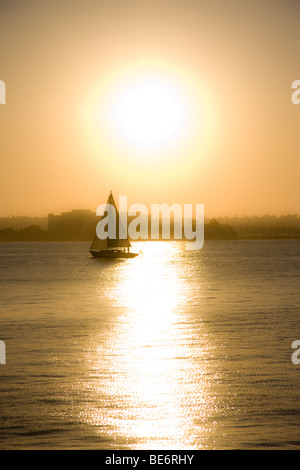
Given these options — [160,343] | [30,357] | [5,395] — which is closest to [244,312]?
[160,343]

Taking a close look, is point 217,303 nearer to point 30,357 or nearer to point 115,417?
point 30,357

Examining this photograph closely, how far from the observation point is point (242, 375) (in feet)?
79.6

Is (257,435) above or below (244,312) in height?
below

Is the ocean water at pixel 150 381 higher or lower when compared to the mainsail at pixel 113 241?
lower

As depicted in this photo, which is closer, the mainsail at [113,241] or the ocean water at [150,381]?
the ocean water at [150,381]

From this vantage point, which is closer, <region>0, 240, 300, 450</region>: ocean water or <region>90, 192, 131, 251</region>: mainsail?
<region>0, 240, 300, 450</region>: ocean water

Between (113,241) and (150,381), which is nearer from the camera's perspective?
(150,381)

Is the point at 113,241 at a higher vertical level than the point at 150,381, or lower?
higher

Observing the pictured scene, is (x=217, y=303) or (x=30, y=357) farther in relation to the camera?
(x=217, y=303)

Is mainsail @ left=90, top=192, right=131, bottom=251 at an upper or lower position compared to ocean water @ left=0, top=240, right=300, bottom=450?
upper
